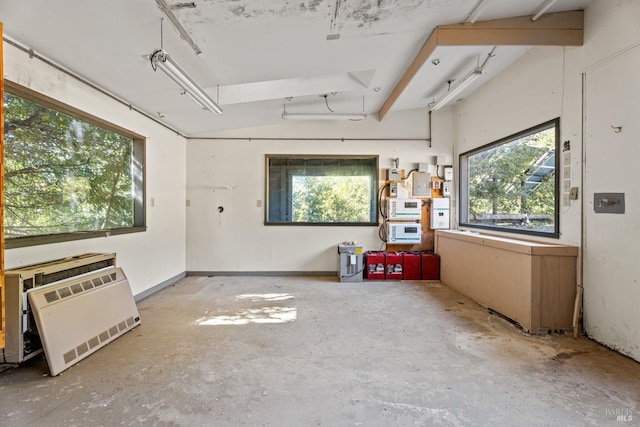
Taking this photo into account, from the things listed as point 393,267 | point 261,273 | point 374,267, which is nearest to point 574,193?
point 393,267

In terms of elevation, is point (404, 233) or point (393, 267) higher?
point (404, 233)

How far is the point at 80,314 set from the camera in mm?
2373

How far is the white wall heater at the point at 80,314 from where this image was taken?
211 centimetres

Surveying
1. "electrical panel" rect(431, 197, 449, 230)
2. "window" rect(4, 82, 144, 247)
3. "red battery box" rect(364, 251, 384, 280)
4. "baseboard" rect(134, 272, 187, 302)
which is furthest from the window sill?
"electrical panel" rect(431, 197, 449, 230)

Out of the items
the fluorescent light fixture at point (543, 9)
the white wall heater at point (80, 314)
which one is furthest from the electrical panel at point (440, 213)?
the white wall heater at point (80, 314)

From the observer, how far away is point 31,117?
246cm

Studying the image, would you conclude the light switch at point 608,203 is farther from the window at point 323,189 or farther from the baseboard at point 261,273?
the baseboard at point 261,273

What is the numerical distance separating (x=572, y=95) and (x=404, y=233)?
2911 mm

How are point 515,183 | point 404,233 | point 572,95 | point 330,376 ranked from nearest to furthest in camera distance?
1. point 330,376
2. point 572,95
3. point 515,183
4. point 404,233

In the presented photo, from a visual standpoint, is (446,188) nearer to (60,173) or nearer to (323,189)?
(323,189)

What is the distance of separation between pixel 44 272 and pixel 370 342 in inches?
110

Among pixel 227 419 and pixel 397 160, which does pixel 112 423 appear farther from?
pixel 397 160

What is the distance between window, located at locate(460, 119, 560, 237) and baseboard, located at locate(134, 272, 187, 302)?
5089 millimetres

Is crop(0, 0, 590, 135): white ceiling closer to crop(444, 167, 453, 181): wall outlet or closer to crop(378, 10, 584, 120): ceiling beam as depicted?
crop(378, 10, 584, 120): ceiling beam
